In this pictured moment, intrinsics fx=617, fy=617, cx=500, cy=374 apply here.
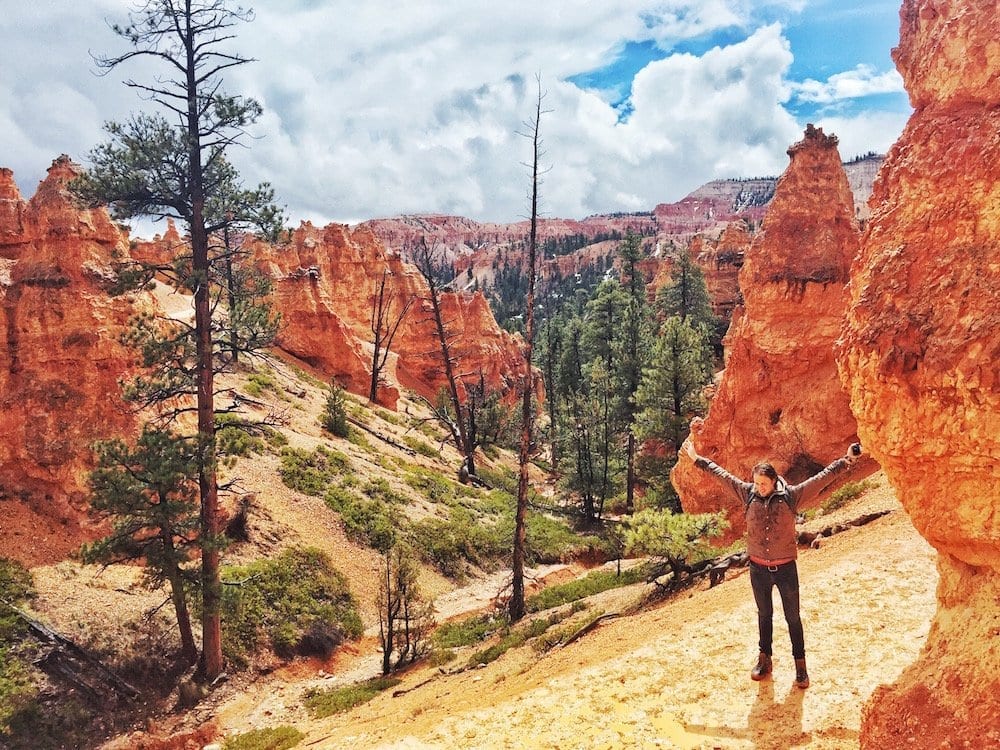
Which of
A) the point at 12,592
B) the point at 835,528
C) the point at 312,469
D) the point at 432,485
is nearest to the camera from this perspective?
the point at 835,528

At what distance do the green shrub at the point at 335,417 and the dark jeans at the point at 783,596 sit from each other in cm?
2184

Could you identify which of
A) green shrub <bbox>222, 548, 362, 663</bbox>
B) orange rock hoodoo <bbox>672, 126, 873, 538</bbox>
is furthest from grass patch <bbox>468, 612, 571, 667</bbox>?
orange rock hoodoo <bbox>672, 126, 873, 538</bbox>

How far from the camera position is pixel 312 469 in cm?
2056

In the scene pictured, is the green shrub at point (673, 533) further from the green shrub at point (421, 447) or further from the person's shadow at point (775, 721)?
the green shrub at point (421, 447)

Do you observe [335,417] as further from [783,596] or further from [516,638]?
[783,596]

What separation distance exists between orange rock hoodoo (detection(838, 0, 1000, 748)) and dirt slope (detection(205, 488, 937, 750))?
129 centimetres

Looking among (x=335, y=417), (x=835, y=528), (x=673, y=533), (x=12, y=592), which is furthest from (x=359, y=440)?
(x=835, y=528)

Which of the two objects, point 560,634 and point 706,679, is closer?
point 706,679

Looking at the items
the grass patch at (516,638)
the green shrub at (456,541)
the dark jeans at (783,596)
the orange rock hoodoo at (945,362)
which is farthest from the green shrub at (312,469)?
the orange rock hoodoo at (945,362)

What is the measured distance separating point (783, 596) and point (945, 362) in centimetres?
271

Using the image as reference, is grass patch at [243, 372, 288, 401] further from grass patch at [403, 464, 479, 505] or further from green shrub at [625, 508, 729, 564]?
green shrub at [625, 508, 729, 564]

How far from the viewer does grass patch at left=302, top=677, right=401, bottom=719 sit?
35.8 ft

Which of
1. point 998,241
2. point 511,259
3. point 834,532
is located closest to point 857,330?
point 998,241

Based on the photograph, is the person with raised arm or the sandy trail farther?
the person with raised arm
